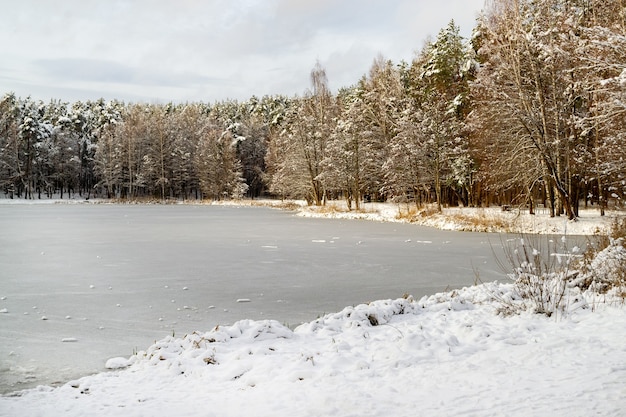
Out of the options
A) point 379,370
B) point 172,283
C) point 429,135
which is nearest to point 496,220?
point 429,135

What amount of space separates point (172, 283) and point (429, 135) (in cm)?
2593

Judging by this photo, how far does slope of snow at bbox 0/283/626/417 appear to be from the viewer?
4203 mm

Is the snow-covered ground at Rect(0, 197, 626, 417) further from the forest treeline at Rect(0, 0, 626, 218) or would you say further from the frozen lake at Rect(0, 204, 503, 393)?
the forest treeline at Rect(0, 0, 626, 218)

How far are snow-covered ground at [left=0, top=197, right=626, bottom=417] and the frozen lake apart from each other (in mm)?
1148

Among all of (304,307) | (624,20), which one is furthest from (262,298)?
(624,20)

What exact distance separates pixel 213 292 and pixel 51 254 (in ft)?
28.1

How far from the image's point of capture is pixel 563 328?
6262mm

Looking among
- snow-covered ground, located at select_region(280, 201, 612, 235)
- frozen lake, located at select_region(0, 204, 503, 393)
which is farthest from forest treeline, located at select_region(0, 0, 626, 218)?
frozen lake, located at select_region(0, 204, 503, 393)

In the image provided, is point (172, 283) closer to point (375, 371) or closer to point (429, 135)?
point (375, 371)

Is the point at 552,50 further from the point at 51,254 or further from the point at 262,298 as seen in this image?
the point at 51,254

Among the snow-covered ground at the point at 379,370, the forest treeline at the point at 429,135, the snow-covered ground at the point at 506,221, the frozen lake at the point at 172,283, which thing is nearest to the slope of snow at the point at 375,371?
the snow-covered ground at the point at 379,370

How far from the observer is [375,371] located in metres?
5.03

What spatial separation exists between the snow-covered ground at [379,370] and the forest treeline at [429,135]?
432 inches

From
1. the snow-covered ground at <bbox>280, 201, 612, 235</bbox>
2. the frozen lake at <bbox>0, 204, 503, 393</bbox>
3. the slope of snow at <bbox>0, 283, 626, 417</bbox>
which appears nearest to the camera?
the slope of snow at <bbox>0, 283, 626, 417</bbox>
